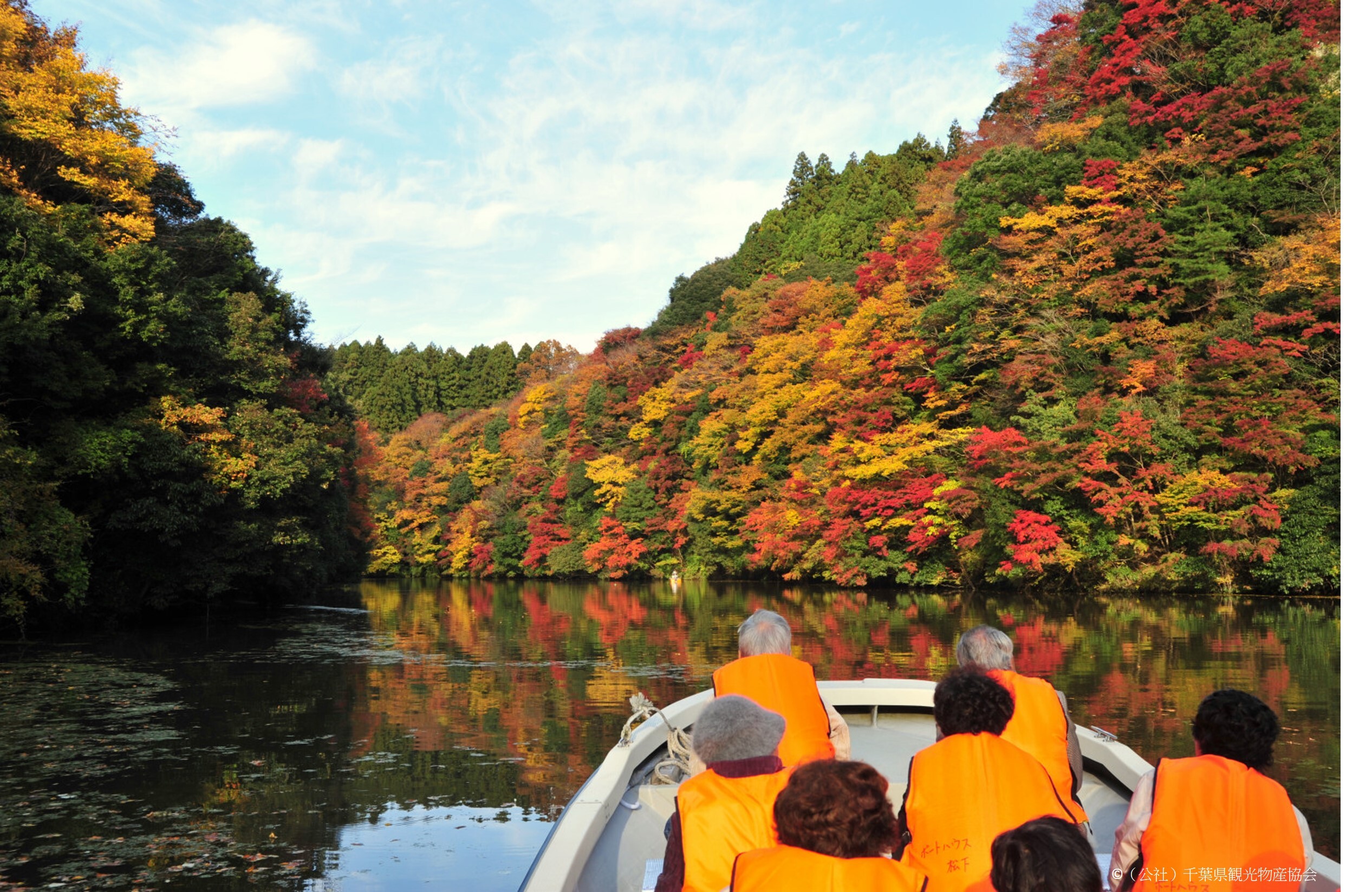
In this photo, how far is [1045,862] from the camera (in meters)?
1.86

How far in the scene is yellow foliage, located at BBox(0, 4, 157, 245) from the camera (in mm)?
18656

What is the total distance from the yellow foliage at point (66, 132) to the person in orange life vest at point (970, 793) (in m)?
19.7

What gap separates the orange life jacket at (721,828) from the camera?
101 inches

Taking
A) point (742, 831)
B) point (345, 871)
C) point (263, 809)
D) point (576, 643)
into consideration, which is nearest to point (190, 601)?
point (576, 643)

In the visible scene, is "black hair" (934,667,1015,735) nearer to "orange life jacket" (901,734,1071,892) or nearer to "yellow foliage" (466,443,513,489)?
"orange life jacket" (901,734,1071,892)

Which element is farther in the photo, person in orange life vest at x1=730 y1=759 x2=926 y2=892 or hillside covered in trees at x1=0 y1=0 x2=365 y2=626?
hillside covered in trees at x1=0 y1=0 x2=365 y2=626

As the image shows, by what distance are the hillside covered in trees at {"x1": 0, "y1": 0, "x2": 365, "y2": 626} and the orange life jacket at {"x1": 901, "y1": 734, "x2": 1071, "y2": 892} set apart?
47.7ft

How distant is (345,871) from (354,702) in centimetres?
615

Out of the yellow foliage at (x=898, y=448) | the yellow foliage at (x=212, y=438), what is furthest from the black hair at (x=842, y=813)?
the yellow foliage at (x=898, y=448)

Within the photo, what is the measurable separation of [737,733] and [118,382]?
19.6 metres

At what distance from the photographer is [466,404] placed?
74062mm

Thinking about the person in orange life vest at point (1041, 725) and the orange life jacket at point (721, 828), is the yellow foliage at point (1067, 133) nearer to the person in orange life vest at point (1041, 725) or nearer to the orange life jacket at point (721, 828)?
the person in orange life vest at point (1041, 725)

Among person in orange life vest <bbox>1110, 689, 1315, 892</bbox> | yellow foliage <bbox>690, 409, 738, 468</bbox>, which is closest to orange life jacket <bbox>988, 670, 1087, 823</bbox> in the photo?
person in orange life vest <bbox>1110, 689, 1315, 892</bbox>

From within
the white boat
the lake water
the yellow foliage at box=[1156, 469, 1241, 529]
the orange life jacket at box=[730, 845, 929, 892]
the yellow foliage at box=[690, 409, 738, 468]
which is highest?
the yellow foliage at box=[690, 409, 738, 468]
